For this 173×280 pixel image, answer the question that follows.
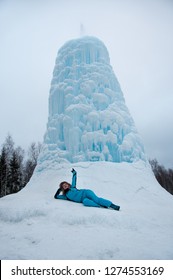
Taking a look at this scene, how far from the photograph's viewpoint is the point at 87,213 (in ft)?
15.6

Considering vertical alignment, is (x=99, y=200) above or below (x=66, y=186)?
below

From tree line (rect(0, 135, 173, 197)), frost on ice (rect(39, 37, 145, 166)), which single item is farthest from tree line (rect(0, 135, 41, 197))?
frost on ice (rect(39, 37, 145, 166))

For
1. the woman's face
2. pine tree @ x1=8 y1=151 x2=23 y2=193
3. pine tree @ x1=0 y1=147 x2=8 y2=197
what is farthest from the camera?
pine tree @ x1=8 y1=151 x2=23 y2=193

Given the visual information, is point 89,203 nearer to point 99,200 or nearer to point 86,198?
point 86,198

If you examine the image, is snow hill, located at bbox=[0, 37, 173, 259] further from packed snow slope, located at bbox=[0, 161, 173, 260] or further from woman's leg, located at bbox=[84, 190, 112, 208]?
woman's leg, located at bbox=[84, 190, 112, 208]

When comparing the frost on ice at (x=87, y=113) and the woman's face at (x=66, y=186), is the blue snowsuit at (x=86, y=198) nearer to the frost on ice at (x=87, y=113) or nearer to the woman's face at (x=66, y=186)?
the woman's face at (x=66, y=186)

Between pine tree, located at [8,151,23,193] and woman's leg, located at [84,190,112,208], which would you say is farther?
pine tree, located at [8,151,23,193]

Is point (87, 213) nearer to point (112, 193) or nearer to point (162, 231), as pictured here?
point (162, 231)

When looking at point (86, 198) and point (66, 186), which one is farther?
point (66, 186)

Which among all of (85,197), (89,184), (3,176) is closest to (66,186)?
(85,197)

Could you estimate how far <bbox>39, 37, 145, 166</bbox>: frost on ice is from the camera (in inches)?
373

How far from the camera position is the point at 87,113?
1007 centimetres
